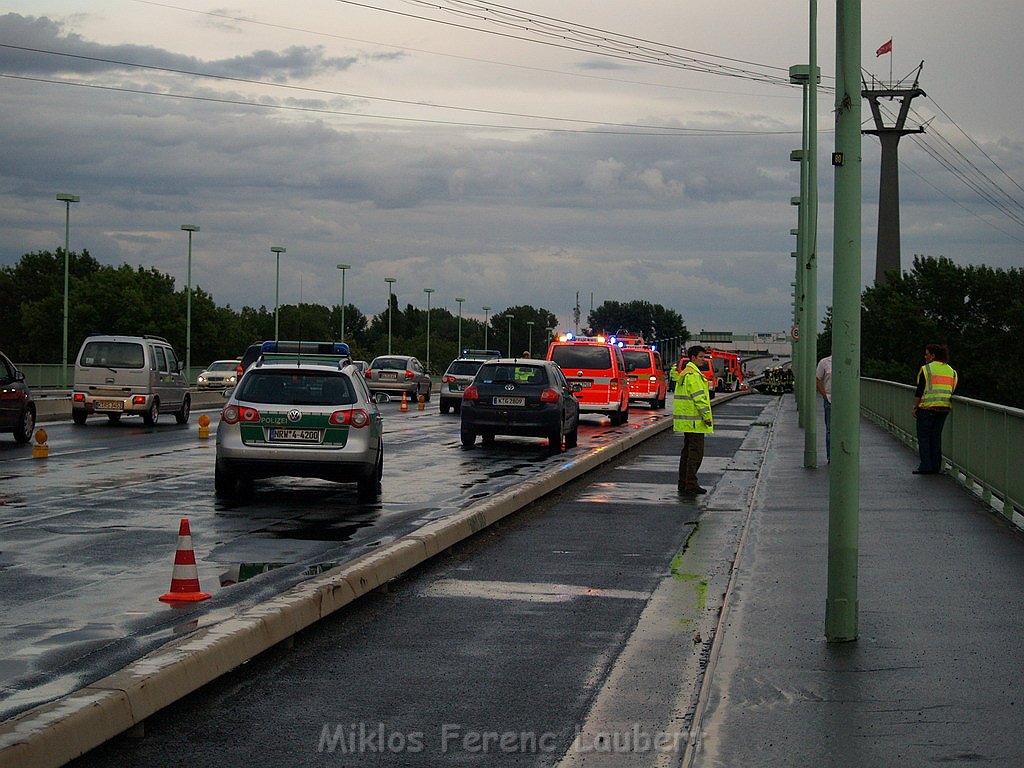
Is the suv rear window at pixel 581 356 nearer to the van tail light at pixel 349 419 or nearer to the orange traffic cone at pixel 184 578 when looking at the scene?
the van tail light at pixel 349 419

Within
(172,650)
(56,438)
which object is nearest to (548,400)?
(56,438)

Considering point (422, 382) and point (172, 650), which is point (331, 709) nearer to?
point (172, 650)

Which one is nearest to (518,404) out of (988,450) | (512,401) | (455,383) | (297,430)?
(512,401)

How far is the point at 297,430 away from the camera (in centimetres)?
1627

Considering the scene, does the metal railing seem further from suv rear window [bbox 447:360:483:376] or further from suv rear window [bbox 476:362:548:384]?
suv rear window [bbox 447:360:483:376]

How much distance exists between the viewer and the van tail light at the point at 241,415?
16234 millimetres

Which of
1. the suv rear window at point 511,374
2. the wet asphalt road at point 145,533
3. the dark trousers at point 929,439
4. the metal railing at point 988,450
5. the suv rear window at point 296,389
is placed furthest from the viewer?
the suv rear window at point 511,374

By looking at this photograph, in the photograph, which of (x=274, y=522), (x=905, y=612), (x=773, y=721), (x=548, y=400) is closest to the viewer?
(x=773, y=721)

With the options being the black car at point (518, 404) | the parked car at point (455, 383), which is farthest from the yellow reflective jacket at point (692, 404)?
the parked car at point (455, 383)

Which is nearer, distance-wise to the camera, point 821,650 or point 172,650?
point 172,650

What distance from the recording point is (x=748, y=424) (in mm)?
40438

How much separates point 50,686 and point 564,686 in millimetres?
2550

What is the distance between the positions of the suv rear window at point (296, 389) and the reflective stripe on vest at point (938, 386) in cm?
781

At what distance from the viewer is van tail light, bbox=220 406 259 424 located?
1623 cm
